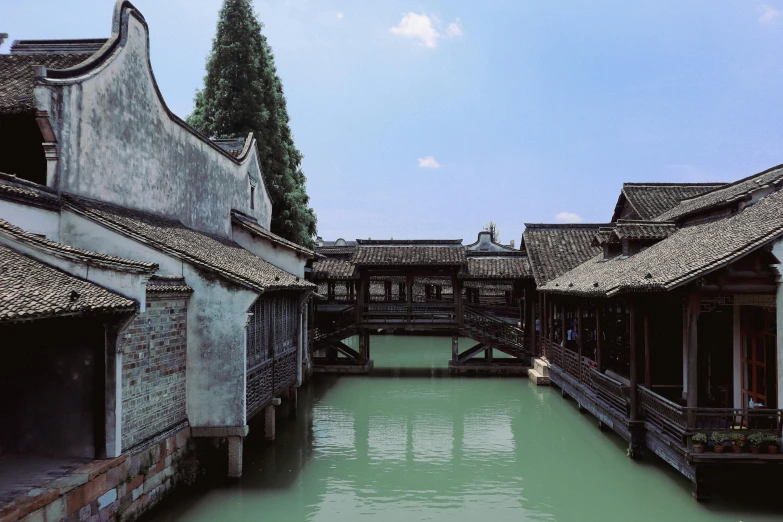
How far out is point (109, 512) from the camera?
24.8 feet

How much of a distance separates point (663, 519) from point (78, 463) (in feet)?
27.2

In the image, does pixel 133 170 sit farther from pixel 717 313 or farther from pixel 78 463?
pixel 717 313

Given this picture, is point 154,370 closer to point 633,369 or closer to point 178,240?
point 178,240

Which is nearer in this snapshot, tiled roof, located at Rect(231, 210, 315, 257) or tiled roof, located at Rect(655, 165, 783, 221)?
tiled roof, located at Rect(655, 165, 783, 221)

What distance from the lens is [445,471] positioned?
1155 centimetres

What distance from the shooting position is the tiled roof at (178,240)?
944cm

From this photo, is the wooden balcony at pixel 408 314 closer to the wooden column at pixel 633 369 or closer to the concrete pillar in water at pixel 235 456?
the wooden column at pixel 633 369

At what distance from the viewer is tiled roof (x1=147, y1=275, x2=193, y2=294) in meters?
8.69

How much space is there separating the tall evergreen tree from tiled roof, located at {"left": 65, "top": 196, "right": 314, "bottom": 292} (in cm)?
1216

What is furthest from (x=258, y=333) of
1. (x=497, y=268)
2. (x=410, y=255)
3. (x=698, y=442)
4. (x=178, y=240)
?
(x=497, y=268)

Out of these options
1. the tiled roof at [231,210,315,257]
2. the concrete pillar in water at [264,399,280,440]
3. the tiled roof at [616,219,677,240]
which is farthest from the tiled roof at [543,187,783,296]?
the tiled roof at [231,210,315,257]

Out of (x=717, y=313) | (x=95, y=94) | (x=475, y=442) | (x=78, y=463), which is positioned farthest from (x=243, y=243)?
(x=717, y=313)

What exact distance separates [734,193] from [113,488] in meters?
14.3

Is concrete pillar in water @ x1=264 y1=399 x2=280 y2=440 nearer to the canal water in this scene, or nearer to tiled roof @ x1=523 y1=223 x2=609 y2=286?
the canal water
